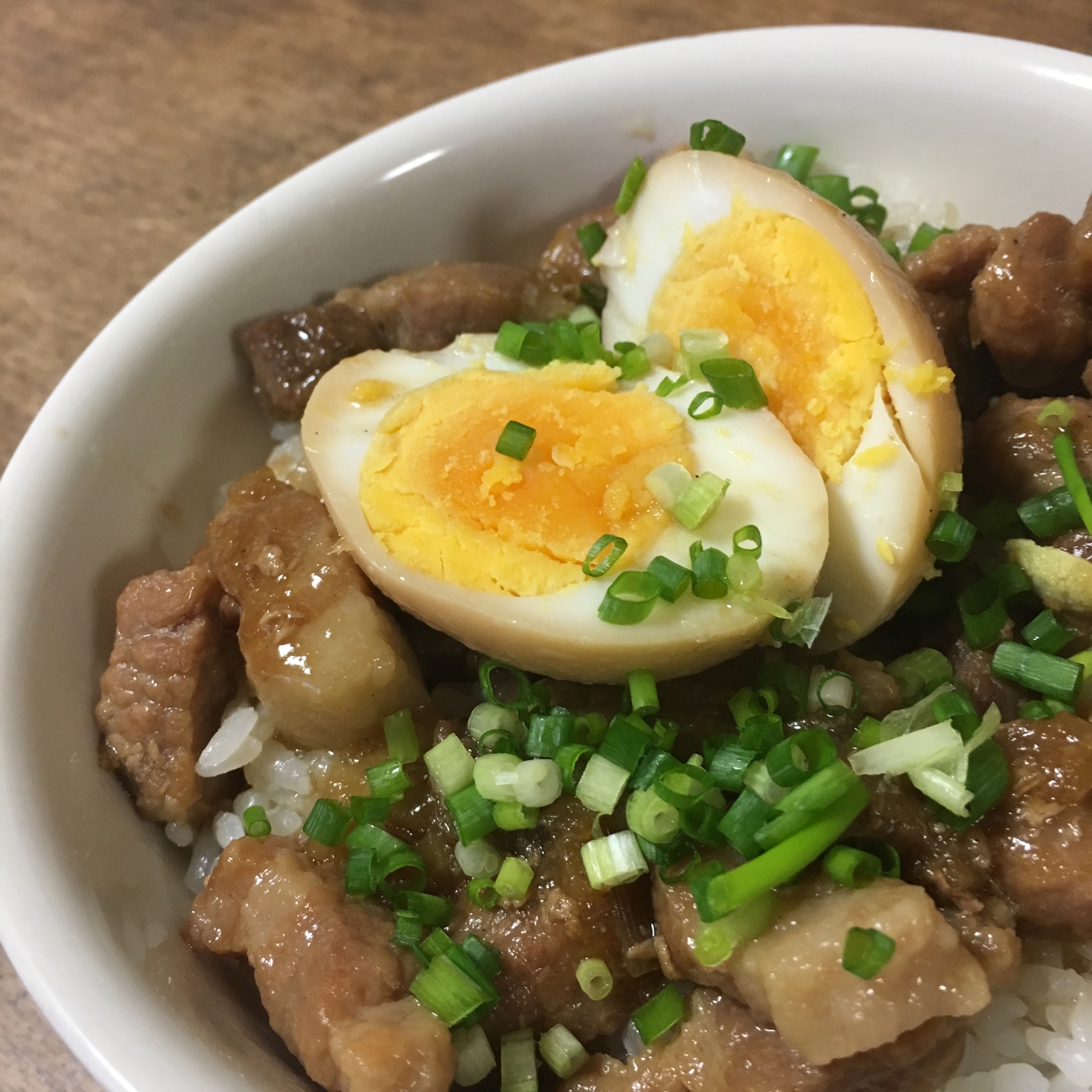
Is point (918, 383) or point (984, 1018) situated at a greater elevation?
point (918, 383)

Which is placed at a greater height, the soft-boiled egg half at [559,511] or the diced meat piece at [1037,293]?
the diced meat piece at [1037,293]

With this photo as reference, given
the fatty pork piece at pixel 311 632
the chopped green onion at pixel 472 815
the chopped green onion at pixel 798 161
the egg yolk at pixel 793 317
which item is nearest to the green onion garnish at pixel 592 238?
the egg yolk at pixel 793 317

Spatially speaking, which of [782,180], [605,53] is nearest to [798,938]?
[782,180]

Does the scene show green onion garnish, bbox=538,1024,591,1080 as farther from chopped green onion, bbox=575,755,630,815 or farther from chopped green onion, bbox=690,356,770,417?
chopped green onion, bbox=690,356,770,417

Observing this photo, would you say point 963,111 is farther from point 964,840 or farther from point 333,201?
point 964,840

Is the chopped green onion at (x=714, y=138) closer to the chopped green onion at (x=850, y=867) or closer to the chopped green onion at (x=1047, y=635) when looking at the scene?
the chopped green onion at (x=1047, y=635)
